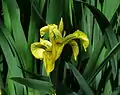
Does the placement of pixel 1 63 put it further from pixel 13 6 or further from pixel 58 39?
pixel 58 39

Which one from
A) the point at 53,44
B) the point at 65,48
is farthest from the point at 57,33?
the point at 65,48

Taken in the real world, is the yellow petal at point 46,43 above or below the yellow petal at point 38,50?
above

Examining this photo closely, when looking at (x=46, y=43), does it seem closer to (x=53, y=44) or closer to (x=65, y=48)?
(x=53, y=44)

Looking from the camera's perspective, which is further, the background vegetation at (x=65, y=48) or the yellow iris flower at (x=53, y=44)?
the background vegetation at (x=65, y=48)

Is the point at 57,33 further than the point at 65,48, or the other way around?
the point at 65,48

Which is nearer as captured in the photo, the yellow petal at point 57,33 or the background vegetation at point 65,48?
the yellow petal at point 57,33

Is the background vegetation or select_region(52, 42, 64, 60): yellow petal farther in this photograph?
the background vegetation

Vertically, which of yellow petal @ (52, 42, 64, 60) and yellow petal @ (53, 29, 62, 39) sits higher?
yellow petal @ (53, 29, 62, 39)

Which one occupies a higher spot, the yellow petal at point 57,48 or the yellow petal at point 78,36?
the yellow petal at point 78,36
